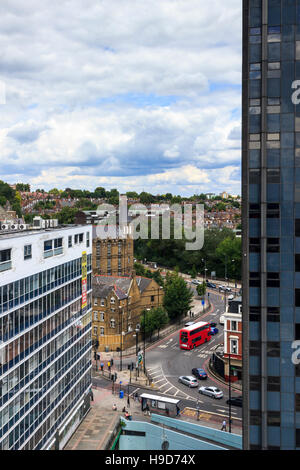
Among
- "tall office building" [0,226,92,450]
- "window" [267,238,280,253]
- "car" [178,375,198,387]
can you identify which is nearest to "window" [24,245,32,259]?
"tall office building" [0,226,92,450]

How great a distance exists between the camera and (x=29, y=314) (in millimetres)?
35594

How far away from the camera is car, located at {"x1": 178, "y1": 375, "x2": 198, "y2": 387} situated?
57.2 meters

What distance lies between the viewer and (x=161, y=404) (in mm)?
49719

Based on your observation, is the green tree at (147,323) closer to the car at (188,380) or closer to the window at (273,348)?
the car at (188,380)

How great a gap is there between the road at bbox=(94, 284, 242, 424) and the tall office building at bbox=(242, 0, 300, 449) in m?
18.4

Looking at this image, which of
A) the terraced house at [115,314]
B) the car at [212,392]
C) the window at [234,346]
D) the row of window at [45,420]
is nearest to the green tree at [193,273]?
the terraced house at [115,314]

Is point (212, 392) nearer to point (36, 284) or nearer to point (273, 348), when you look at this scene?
point (273, 348)

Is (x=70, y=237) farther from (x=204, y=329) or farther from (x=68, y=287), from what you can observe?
(x=204, y=329)

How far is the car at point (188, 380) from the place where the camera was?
5716cm

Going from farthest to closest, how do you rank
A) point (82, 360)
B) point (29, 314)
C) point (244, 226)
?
point (82, 360) → point (29, 314) → point (244, 226)

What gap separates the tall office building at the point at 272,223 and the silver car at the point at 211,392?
21.7 metres

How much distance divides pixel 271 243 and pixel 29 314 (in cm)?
1901

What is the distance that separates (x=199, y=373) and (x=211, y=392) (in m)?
5.89
